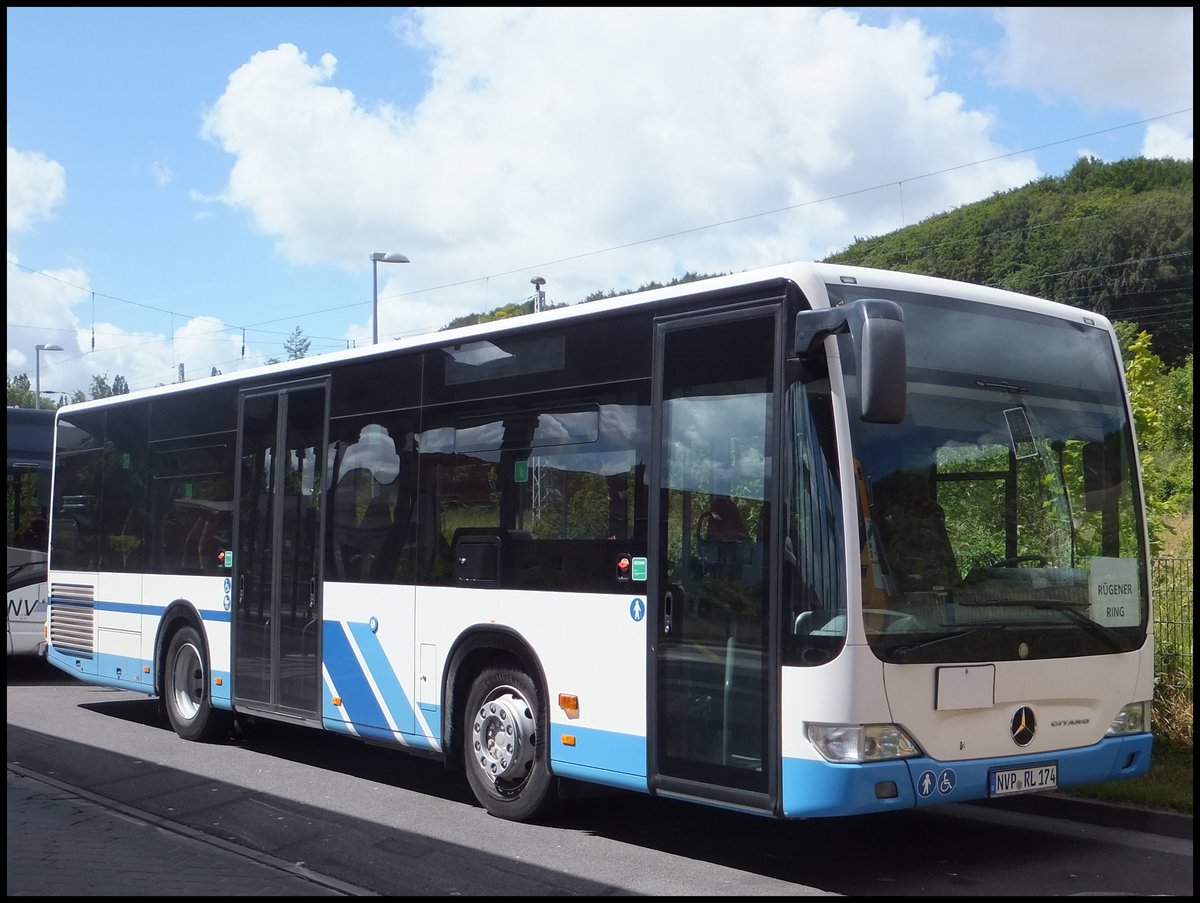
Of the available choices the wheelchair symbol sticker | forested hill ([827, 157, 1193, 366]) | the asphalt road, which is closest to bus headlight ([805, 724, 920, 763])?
the wheelchair symbol sticker

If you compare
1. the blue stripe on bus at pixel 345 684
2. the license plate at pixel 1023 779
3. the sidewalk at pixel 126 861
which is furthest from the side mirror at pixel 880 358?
the blue stripe on bus at pixel 345 684

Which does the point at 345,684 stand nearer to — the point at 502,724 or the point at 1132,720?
the point at 502,724

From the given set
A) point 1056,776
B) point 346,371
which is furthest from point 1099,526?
point 346,371

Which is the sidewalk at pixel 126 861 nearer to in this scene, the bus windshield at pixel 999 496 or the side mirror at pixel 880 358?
the bus windshield at pixel 999 496

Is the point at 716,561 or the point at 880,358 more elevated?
the point at 880,358

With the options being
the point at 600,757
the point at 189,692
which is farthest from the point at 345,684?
the point at 189,692

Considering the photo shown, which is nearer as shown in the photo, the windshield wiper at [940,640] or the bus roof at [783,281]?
the windshield wiper at [940,640]

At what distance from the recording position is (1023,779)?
6.83 metres

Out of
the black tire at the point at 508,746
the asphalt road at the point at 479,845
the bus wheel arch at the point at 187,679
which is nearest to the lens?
the asphalt road at the point at 479,845

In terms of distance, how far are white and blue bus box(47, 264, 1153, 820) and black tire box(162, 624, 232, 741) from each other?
2.39 meters

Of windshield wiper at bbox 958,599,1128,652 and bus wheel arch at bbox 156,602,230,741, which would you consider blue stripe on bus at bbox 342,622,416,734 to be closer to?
bus wheel arch at bbox 156,602,230,741

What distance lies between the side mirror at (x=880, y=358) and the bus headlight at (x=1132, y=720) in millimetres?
2322

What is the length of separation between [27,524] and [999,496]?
13224 mm

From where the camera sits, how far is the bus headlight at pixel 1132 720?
7.34m
